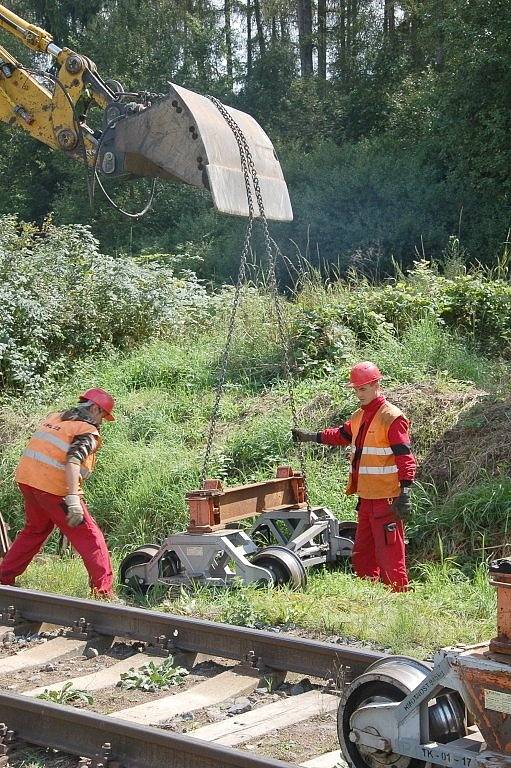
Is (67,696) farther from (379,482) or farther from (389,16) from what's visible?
(389,16)

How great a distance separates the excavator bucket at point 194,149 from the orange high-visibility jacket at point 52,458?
2116 mm

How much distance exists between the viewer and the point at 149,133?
810 centimetres

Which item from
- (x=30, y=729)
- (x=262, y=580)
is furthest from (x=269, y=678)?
(x=262, y=580)

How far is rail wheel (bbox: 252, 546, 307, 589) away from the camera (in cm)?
816

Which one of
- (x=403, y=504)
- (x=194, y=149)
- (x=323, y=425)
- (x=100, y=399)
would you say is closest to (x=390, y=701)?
(x=403, y=504)

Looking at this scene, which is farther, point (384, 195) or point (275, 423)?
point (384, 195)

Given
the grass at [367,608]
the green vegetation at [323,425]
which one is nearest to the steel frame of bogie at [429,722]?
the grass at [367,608]

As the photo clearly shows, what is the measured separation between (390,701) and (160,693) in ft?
6.54

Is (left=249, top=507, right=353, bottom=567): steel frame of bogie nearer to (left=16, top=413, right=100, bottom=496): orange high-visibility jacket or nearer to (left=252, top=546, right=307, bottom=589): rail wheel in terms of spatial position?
(left=252, top=546, right=307, bottom=589): rail wheel

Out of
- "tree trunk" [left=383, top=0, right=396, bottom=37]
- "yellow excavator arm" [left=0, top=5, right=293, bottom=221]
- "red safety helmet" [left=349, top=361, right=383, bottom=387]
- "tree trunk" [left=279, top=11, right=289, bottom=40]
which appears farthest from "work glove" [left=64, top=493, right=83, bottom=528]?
"tree trunk" [left=279, top=11, right=289, bottom=40]

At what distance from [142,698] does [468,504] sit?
173 inches

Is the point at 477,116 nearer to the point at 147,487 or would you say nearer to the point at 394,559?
the point at 147,487

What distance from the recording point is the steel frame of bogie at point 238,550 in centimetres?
823

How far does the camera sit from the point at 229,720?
546 cm
